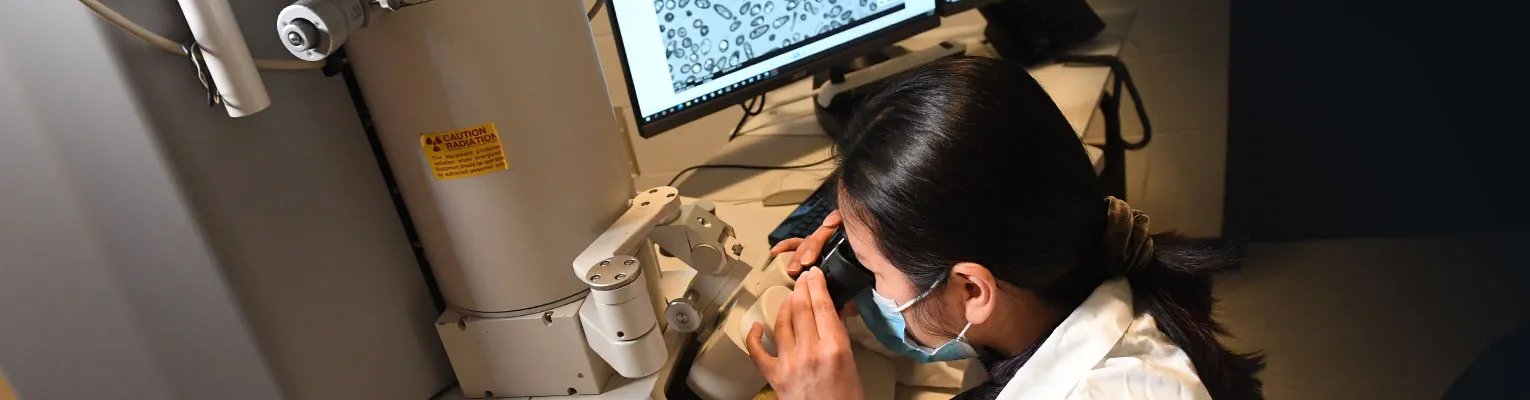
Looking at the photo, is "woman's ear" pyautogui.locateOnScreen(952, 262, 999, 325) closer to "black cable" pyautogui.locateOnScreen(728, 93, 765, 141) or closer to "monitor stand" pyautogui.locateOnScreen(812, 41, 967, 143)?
"monitor stand" pyautogui.locateOnScreen(812, 41, 967, 143)

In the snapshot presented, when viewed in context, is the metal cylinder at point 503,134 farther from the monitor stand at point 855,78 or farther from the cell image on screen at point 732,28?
the monitor stand at point 855,78

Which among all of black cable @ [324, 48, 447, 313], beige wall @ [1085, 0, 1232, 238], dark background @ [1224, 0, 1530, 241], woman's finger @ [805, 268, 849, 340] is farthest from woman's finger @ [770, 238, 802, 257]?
dark background @ [1224, 0, 1530, 241]

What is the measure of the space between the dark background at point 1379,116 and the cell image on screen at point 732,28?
1.03 meters

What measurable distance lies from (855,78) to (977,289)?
2.42ft

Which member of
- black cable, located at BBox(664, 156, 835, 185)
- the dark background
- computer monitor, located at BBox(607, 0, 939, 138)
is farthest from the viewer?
the dark background

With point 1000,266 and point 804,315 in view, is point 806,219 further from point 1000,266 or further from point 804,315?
point 1000,266

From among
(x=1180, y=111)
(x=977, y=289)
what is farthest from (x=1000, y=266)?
(x=1180, y=111)

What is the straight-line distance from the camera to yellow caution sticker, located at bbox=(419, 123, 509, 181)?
68 centimetres

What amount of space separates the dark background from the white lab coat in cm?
132

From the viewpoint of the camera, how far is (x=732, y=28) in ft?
3.80

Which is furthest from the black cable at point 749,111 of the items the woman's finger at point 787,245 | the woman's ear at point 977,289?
the woman's ear at point 977,289

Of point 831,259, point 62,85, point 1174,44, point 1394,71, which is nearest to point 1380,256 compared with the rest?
point 1394,71

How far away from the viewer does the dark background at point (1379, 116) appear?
5.31 feet

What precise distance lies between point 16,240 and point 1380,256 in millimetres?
2400
